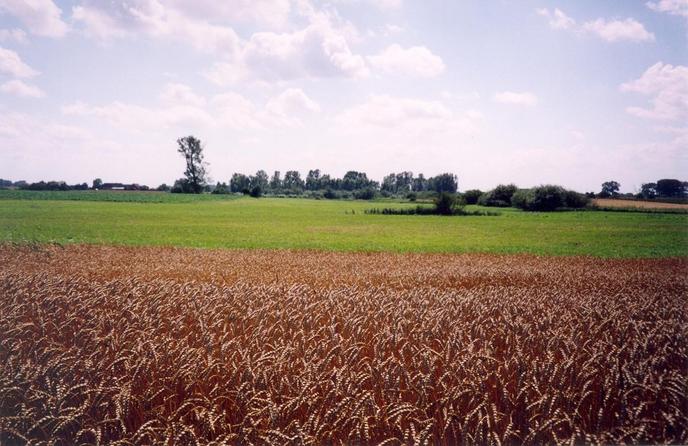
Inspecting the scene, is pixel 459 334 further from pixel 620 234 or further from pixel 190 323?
pixel 620 234

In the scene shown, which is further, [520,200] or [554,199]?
[520,200]

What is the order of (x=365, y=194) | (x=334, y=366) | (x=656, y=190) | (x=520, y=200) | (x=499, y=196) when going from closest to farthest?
(x=334, y=366), (x=656, y=190), (x=520, y=200), (x=499, y=196), (x=365, y=194)

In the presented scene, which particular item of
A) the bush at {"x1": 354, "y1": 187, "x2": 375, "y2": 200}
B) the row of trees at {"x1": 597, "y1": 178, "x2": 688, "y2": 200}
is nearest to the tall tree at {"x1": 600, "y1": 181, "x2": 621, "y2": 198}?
the row of trees at {"x1": 597, "y1": 178, "x2": 688, "y2": 200}

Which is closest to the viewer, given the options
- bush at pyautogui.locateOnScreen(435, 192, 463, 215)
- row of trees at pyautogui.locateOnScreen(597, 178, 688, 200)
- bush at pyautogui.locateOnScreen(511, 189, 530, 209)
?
row of trees at pyautogui.locateOnScreen(597, 178, 688, 200)

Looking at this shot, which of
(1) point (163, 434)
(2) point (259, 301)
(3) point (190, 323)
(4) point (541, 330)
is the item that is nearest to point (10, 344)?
(3) point (190, 323)

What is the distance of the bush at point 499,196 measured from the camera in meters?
110

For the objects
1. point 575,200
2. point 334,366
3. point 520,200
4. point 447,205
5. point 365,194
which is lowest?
point 334,366

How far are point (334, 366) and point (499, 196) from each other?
378 ft

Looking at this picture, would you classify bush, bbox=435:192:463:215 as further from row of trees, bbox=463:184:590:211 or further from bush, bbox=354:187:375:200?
bush, bbox=354:187:375:200

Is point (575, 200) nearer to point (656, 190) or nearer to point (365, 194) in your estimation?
Answer: point (656, 190)

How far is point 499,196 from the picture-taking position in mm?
111750

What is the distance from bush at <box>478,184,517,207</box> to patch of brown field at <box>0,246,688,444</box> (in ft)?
343

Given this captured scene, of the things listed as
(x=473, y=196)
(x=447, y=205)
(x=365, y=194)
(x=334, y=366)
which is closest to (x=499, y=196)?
(x=473, y=196)

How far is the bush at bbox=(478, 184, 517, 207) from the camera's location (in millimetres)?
110000
